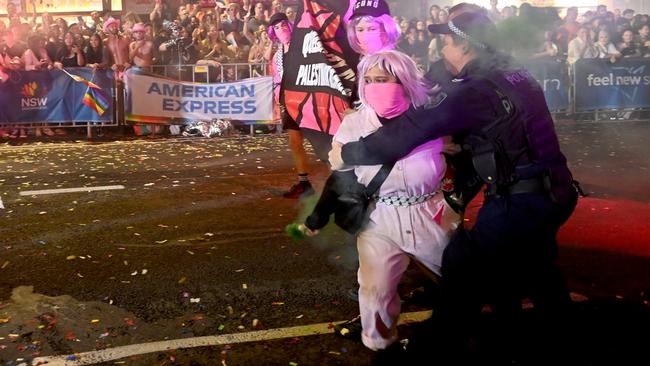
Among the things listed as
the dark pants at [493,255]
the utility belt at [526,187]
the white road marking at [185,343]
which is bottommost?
the white road marking at [185,343]

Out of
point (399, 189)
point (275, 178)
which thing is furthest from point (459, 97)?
point (275, 178)

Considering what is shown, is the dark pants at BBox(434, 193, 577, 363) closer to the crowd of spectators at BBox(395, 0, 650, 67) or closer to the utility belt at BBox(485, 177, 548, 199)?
the utility belt at BBox(485, 177, 548, 199)

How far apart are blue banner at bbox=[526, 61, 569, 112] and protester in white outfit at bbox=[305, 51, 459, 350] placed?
13.0 metres

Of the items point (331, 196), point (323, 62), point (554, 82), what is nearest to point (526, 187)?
point (331, 196)

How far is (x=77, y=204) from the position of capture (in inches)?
308

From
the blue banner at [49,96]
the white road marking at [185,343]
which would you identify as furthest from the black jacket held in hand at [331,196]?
the blue banner at [49,96]

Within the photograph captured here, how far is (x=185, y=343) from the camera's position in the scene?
4.08 meters

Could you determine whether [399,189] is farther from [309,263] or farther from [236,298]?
[309,263]

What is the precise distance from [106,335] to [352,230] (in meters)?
1.69

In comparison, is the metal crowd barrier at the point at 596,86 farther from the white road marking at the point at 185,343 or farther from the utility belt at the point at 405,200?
the utility belt at the point at 405,200

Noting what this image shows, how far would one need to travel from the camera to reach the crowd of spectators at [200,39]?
14.4 m

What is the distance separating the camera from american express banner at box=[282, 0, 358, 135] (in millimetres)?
5340

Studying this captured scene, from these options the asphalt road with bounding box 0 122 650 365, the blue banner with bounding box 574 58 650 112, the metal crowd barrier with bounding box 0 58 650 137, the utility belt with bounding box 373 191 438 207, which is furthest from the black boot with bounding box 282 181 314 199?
the blue banner with bounding box 574 58 650 112

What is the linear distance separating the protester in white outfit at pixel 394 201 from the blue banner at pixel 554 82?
13009mm
